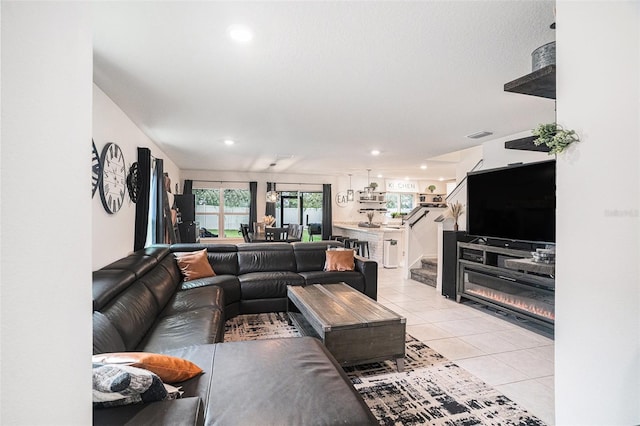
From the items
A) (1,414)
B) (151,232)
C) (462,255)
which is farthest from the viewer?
(151,232)

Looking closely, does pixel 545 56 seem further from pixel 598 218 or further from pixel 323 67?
pixel 323 67

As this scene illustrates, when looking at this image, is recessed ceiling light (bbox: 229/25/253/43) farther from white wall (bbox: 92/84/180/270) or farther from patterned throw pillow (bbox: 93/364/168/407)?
patterned throw pillow (bbox: 93/364/168/407)

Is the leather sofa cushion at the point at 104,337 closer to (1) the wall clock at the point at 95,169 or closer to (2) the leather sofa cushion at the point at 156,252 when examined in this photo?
(1) the wall clock at the point at 95,169

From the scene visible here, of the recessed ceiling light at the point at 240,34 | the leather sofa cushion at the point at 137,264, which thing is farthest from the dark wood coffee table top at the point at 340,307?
the recessed ceiling light at the point at 240,34

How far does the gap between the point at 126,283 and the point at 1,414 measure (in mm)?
2385

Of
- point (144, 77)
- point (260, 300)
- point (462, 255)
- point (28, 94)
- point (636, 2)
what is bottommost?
point (260, 300)

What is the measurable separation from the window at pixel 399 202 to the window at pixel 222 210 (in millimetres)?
4637

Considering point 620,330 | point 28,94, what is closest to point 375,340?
point 620,330

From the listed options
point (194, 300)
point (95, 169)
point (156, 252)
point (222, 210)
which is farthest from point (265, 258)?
point (222, 210)

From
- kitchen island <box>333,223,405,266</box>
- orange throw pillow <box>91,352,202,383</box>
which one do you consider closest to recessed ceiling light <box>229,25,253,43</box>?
orange throw pillow <box>91,352,202,383</box>

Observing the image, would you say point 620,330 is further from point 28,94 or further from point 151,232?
point 151,232

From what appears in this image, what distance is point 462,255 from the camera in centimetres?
475

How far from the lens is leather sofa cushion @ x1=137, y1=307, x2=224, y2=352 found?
219 centimetres

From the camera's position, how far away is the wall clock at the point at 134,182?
3947mm
